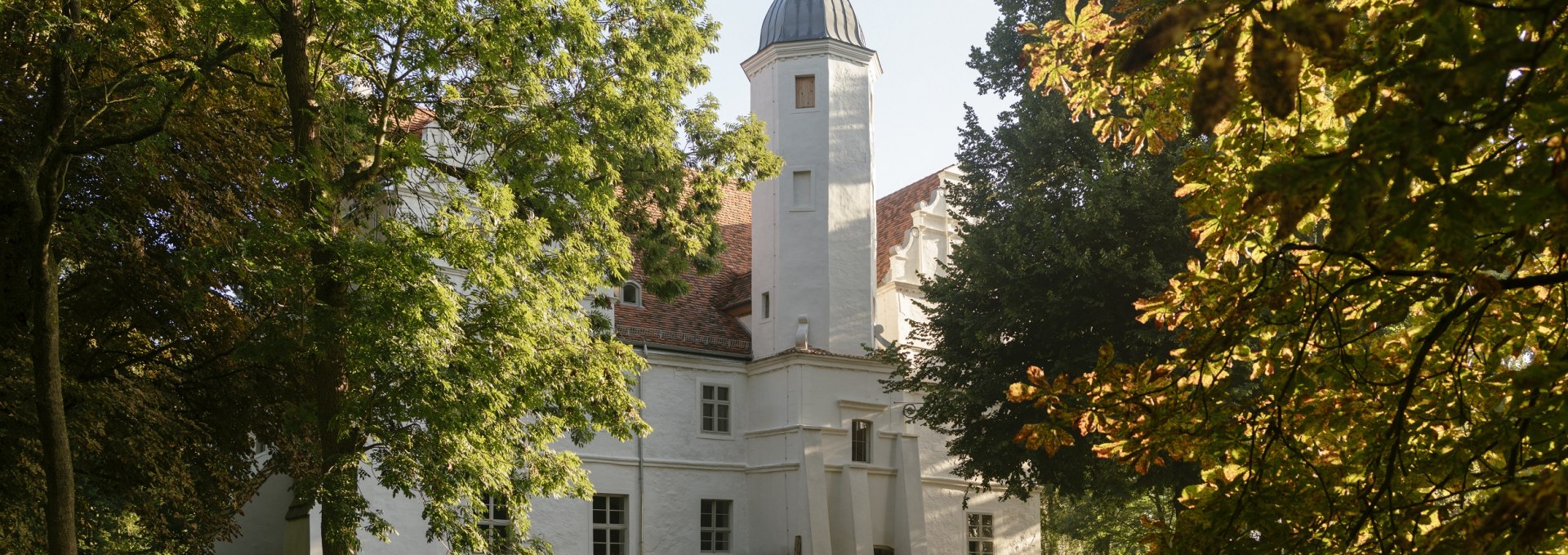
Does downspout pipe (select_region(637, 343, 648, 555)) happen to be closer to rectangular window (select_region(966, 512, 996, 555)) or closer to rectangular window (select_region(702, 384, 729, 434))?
rectangular window (select_region(702, 384, 729, 434))

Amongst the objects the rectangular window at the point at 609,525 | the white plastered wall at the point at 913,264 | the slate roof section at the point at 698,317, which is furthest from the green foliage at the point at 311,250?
the white plastered wall at the point at 913,264

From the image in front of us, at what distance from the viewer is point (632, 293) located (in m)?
29.2

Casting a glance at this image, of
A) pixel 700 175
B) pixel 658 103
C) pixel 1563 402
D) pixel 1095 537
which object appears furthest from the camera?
pixel 1095 537

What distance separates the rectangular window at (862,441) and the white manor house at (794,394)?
0.03 meters

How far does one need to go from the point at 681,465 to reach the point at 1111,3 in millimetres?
12427

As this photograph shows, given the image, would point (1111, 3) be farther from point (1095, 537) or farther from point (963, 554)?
point (1095, 537)

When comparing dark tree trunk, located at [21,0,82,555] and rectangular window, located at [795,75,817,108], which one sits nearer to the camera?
dark tree trunk, located at [21,0,82,555]

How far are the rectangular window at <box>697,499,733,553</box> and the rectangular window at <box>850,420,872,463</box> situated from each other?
2.87 metres

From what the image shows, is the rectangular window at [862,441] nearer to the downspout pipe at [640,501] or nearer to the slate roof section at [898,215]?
the slate roof section at [898,215]

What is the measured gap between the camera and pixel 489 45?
42.0 feet

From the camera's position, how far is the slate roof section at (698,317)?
2852 centimetres

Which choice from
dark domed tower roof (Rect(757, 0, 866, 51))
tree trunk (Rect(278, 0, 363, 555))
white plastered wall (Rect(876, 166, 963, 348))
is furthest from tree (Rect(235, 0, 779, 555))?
white plastered wall (Rect(876, 166, 963, 348))

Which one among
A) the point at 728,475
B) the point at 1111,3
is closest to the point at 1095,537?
the point at 728,475

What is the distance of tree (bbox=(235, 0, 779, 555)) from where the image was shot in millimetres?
12062
